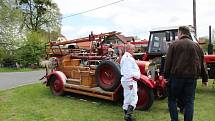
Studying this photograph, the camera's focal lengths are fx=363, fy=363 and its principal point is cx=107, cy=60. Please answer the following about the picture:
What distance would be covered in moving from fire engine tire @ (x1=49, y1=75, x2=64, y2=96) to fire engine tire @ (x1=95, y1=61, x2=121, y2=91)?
1660 millimetres

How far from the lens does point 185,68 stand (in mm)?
6359

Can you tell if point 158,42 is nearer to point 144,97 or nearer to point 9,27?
point 144,97

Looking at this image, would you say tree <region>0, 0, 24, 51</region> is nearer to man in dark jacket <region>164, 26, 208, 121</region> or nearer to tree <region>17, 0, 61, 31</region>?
tree <region>17, 0, 61, 31</region>

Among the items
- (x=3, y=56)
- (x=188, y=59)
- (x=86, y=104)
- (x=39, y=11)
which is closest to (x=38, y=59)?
(x=3, y=56)

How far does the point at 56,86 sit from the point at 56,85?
33 mm

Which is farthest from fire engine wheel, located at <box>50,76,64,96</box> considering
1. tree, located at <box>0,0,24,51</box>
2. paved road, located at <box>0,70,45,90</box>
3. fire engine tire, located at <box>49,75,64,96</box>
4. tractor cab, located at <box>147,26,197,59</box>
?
tree, located at <box>0,0,24,51</box>

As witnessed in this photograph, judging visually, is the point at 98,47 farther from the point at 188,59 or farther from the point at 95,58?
the point at 188,59

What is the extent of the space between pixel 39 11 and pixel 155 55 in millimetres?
45138

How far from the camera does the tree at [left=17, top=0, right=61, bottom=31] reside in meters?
54.6

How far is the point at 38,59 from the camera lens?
1564 inches

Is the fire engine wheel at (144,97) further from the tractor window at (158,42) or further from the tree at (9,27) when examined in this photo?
the tree at (9,27)

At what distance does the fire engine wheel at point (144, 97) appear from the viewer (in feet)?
28.9

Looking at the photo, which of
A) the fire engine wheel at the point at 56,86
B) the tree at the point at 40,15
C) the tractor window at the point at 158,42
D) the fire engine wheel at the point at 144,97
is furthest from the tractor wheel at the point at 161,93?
the tree at the point at 40,15

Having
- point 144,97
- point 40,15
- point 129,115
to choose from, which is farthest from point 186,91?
point 40,15
